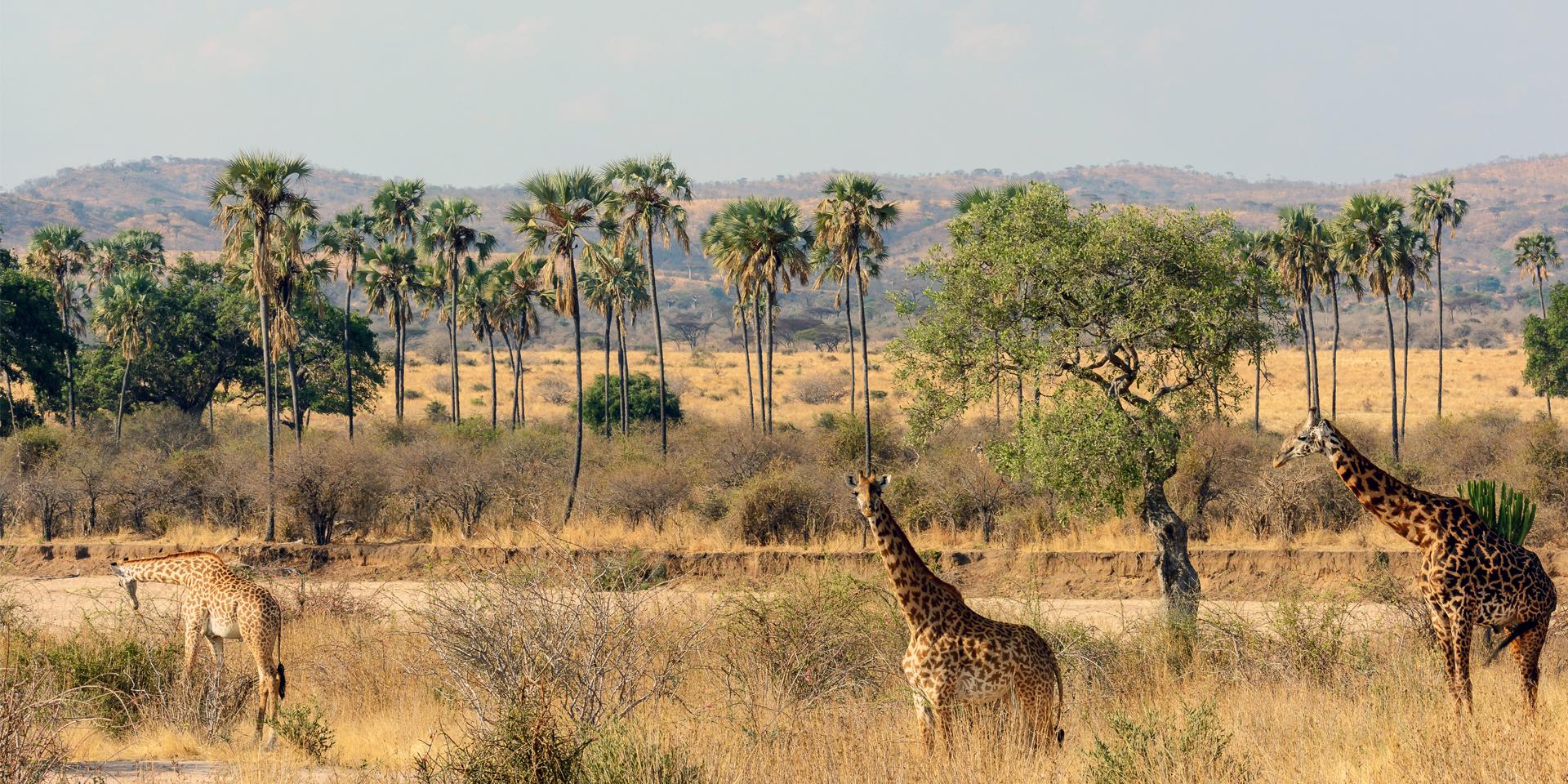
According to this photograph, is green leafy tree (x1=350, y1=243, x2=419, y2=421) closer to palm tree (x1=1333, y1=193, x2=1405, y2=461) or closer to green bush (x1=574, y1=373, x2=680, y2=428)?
green bush (x1=574, y1=373, x2=680, y2=428)

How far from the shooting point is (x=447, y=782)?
27.7 ft

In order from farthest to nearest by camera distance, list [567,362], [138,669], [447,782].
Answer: [567,362]
[138,669]
[447,782]

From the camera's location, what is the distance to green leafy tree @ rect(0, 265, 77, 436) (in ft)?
148

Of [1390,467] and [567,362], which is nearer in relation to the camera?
[1390,467]

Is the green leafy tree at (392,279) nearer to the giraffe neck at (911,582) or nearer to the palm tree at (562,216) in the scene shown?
the palm tree at (562,216)

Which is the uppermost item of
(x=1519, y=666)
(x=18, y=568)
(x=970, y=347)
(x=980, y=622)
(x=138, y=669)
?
(x=970, y=347)

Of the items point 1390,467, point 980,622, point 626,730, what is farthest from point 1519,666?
point 1390,467

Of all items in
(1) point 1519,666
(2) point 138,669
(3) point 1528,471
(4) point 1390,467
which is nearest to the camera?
(1) point 1519,666

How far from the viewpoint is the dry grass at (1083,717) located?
886 cm

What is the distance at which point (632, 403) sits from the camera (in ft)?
190

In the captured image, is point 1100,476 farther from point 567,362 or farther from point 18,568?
point 567,362

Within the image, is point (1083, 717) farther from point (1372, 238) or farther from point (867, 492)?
point (1372, 238)

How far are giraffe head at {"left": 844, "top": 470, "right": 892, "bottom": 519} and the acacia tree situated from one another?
27.0 feet

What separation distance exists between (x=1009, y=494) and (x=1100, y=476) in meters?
13.4
